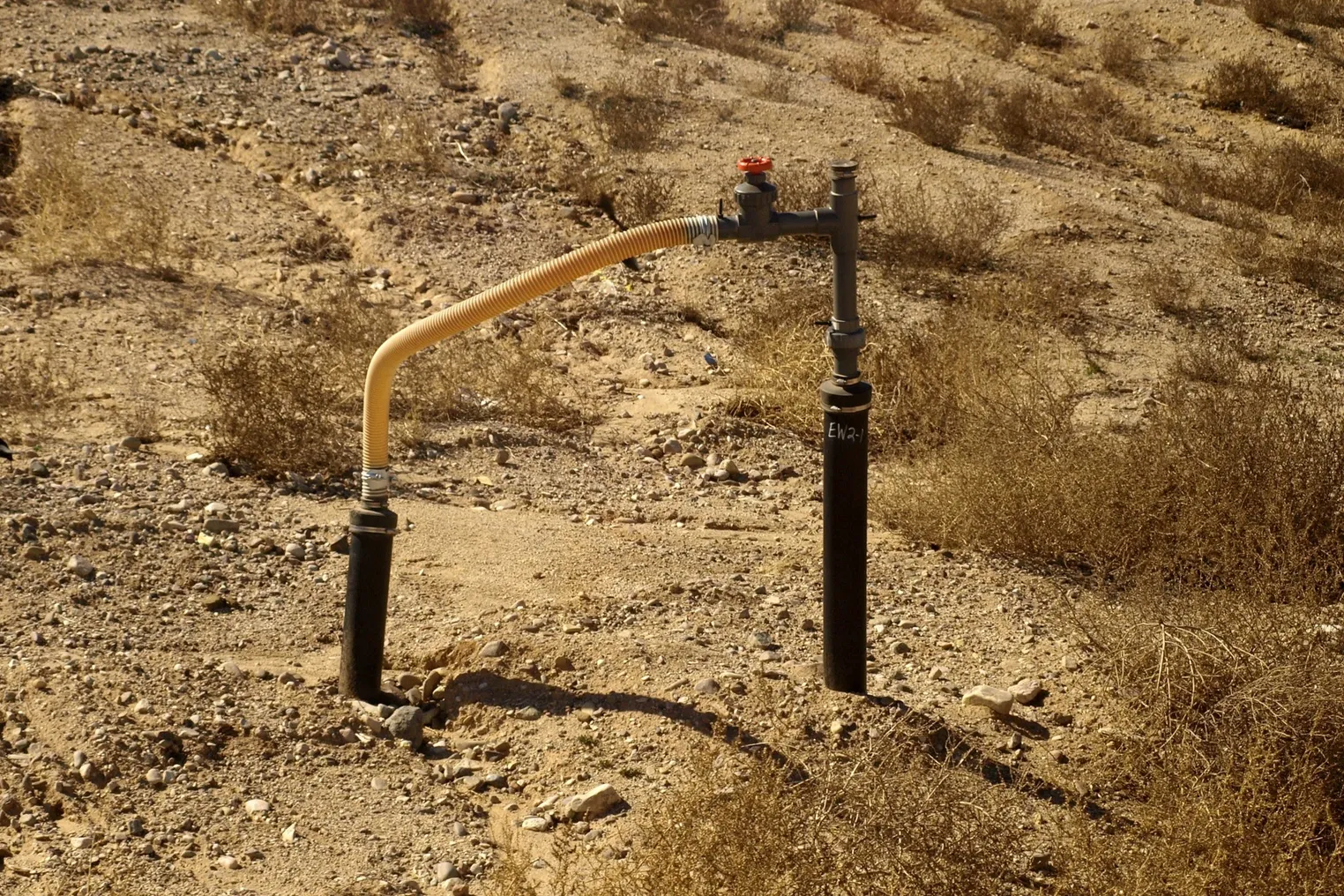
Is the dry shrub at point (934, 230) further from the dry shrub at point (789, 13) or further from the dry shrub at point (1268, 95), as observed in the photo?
the dry shrub at point (789, 13)

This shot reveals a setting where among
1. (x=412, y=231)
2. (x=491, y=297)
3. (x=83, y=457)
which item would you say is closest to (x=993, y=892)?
(x=491, y=297)

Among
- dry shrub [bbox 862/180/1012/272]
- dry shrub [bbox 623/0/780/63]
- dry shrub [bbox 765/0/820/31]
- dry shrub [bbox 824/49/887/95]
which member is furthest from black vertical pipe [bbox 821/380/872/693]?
dry shrub [bbox 765/0/820/31]

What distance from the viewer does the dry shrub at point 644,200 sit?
850 centimetres

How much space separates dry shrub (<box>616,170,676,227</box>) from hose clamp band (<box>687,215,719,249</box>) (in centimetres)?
530

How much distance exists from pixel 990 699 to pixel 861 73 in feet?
28.1

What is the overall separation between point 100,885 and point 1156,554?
309 cm

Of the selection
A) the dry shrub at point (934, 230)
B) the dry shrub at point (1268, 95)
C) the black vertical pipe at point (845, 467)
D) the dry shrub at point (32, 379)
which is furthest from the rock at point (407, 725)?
the dry shrub at point (1268, 95)

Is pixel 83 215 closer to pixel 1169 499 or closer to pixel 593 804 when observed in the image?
pixel 593 804

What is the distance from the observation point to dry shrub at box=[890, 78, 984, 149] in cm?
999

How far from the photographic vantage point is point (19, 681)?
3.53 m

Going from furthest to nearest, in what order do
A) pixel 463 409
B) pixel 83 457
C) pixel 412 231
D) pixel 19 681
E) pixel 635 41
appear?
pixel 635 41, pixel 412 231, pixel 463 409, pixel 83 457, pixel 19 681

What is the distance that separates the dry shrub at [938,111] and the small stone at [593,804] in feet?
25.2

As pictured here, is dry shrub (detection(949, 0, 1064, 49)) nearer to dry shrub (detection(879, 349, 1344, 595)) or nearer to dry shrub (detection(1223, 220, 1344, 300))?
dry shrub (detection(1223, 220, 1344, 300))

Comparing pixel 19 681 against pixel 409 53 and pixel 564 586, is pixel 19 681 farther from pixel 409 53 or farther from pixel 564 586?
pixel 409 53
